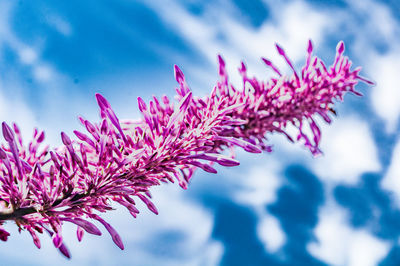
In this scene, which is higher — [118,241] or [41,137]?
[41,137]

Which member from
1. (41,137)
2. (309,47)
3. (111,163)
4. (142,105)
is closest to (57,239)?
(111,163)

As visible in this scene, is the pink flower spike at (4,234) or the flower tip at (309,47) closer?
the pink flower spike at (4,234)

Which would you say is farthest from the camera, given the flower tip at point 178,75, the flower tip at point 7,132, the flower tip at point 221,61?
the flower tip at point 221,61

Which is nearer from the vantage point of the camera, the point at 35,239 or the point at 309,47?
the point at 35,239

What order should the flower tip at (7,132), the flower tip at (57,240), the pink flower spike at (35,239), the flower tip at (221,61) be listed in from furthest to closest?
the flower tip at (221,61)
the pink flower spike at (35,239)
the flower tip at (57,240)
the flower tip at (7,132)

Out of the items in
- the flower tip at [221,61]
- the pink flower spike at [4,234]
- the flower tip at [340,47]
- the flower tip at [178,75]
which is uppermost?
the flower tip at [340,47]

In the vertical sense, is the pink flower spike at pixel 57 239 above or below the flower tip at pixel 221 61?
below

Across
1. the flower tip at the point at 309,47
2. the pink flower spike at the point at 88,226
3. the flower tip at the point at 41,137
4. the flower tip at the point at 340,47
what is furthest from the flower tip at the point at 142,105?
the flower tip at the point at 340,47

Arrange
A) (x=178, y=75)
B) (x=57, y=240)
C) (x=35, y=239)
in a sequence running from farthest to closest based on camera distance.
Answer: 1. (x=178, y=75)
2. (x=35, y=239)
3. (x=57, y=240)

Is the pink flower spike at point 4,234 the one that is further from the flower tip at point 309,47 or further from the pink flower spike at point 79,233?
→ the flower tip at point 309,47

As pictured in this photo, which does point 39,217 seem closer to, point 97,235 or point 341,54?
point 97,235

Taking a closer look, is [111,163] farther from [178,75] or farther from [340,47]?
[340,47]
